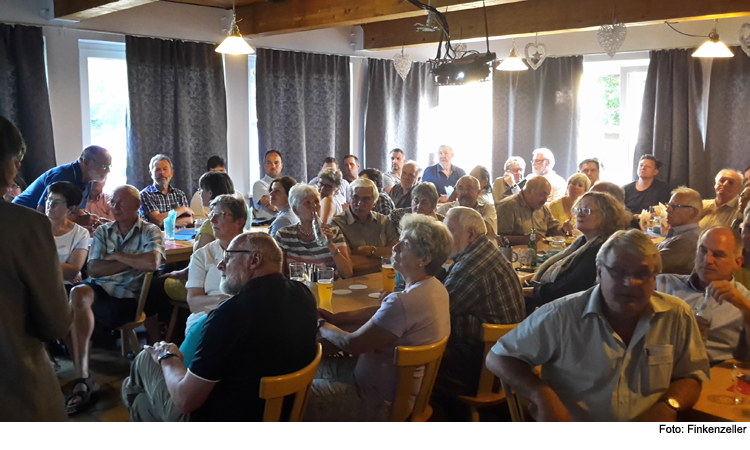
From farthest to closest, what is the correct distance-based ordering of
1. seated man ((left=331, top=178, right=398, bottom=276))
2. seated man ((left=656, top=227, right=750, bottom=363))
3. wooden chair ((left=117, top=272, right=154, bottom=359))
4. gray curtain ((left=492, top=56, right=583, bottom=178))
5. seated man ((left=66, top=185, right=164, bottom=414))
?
gray curtain ((left=492, top=56, right=583, bottom=178)) → seated man ((left=331, top=178, right=398, bottom=276)) → wooden chair ((left=117, top=272, right=154, bottom=359)) → seated man ((left=66, top=185, right=164, bottom=414)) → seated man ((left=656, top=227, right=750, bottom=363))

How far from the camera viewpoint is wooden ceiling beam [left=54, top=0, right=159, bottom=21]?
523 centimetres

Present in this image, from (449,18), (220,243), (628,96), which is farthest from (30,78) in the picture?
(628,96)

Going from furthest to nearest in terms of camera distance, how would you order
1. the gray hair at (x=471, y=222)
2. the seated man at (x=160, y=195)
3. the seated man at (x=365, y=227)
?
the seated man at (x=160, y=195), the seated man at (x=365, y=227), the gray hair at (x=471, y=222)

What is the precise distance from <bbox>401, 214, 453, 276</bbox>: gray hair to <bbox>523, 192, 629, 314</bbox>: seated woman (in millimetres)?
913

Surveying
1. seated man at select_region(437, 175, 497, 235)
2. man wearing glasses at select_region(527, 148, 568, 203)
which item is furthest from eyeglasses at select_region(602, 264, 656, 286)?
man wearing glasses at select_region(527, 148, 568, 203)

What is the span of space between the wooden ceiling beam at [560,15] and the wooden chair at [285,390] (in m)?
5.24

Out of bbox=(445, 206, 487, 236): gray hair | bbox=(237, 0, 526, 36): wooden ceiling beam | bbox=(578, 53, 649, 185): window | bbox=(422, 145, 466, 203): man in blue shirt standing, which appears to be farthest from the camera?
bbox=(578, 53, 649, 185): window

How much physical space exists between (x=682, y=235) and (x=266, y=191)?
431 centimetres

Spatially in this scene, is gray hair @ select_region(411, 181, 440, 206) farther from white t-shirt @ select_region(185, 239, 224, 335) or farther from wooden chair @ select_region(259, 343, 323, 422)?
wooden chair @ select_region(259, 343, 323, 422)

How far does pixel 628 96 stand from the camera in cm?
806

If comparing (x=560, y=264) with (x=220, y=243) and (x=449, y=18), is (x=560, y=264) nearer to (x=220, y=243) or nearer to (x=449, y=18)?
(x=220, y=243)

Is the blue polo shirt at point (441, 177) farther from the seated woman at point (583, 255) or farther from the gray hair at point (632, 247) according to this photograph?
the gray hair at point (632, 247)

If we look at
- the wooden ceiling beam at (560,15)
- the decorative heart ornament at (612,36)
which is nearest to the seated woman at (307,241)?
the decorative heart ornament at (612,36)

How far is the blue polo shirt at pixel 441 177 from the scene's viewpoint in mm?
7859
